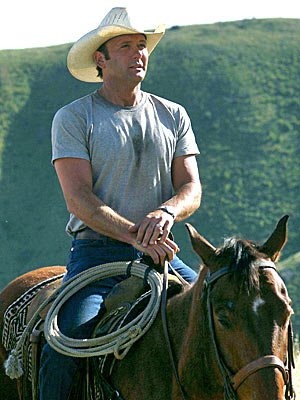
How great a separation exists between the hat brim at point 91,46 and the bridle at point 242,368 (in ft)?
7.90

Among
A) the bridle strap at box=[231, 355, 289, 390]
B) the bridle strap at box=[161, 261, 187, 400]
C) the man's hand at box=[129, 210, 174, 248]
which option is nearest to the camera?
the bridle strap at box=[231, 355, 289, 390]

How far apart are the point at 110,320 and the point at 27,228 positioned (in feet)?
233

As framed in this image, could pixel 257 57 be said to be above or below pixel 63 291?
below

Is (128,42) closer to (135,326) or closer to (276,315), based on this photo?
(135,326)

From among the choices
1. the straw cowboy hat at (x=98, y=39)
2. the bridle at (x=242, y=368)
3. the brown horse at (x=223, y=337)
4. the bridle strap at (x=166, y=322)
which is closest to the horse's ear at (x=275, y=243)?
the brown horse at (x=223, y=337)

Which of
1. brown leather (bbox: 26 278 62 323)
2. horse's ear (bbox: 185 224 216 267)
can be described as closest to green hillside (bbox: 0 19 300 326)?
brown leather (bbox: 26 278 62 323)

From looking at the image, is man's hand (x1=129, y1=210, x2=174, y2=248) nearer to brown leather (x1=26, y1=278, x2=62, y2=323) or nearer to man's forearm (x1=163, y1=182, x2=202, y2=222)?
man's forearm (x1=163, y1=182, x2=202, y2=222)

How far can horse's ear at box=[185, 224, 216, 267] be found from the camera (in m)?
6.55

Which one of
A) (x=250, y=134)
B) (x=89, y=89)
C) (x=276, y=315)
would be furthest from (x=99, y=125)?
(x=89, y=89)

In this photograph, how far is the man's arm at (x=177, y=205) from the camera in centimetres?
752

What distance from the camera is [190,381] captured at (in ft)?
22.1

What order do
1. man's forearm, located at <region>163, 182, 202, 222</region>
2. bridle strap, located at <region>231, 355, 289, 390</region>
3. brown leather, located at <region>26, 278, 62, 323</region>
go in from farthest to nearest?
brown leather, located at <region>26, 278, 62, 323</region>
man's forearm, located at <region>163, 182, 202, 222</region>
bridle strap, located at <region>231, 355, 289, 390</region>

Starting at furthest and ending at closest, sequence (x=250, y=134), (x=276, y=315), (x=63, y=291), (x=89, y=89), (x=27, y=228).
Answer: (x=89, y=89), (x=250, y=134), (x=27, y=228), (x=63, y=291), (x=276, y=315)

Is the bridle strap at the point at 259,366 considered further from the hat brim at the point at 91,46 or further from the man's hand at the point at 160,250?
the hat brim at the point at 91,46
